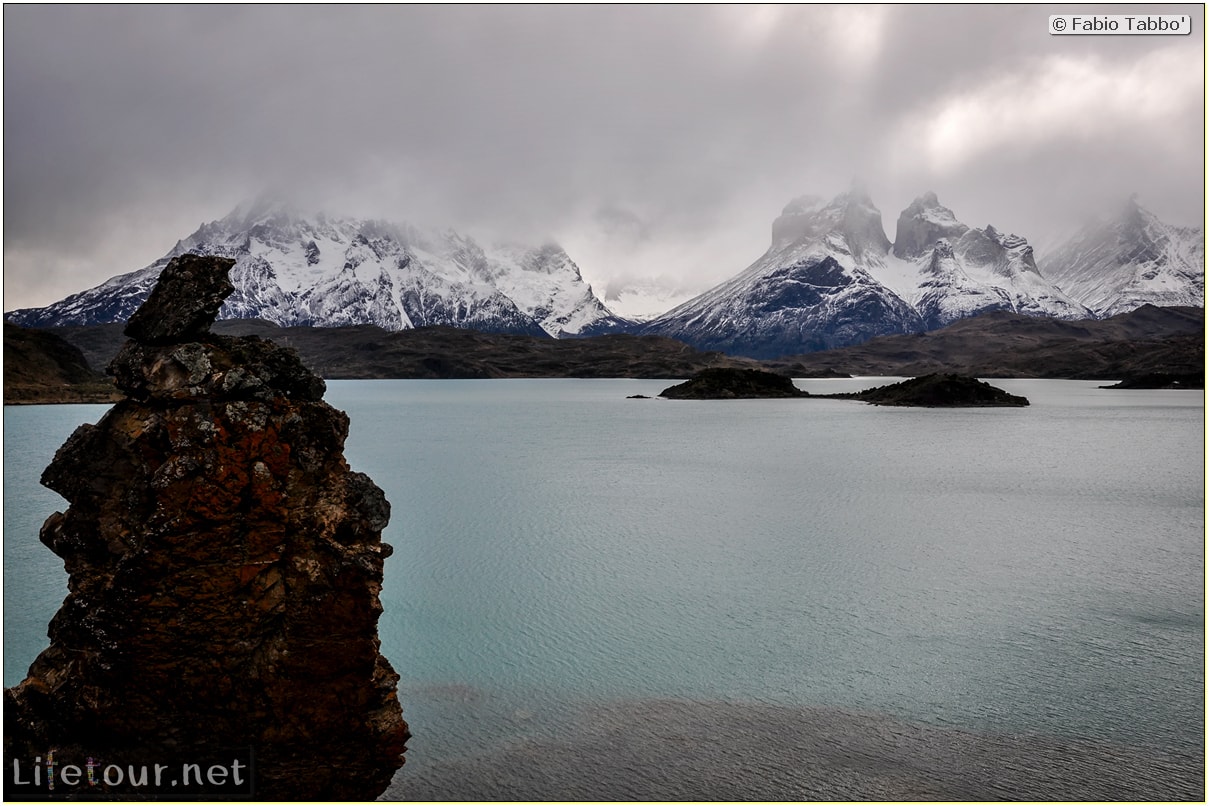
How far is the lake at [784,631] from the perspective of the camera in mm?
10961

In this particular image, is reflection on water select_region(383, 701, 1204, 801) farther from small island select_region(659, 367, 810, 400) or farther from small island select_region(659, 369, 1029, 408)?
small island select_region(659, 367, 810, 400)

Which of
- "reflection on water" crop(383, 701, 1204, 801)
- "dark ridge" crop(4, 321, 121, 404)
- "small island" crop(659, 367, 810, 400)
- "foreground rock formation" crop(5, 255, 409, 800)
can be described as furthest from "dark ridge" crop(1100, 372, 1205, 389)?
"dark ridge" crop(4, 321, 121, 404)

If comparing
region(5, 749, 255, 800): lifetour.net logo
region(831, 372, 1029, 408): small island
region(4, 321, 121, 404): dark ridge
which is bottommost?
region(5, 749, 255, 800): lifetour.net logo

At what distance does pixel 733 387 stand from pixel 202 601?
121 m

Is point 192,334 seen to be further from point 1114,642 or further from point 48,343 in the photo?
point 48,343

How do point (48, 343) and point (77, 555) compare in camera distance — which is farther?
point (48, 343)

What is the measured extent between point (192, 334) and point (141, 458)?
1.67m

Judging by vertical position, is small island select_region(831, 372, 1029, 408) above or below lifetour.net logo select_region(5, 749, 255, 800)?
above

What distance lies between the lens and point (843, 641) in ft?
52.1

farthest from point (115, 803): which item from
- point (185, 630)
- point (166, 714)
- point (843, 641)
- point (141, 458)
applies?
point (843, 641)

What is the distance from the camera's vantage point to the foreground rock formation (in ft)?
28.7

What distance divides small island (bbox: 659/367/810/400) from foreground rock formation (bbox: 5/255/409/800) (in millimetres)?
113863

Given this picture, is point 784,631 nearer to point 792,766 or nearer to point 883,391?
point 792,766

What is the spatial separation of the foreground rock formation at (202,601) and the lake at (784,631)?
6.65 ft
